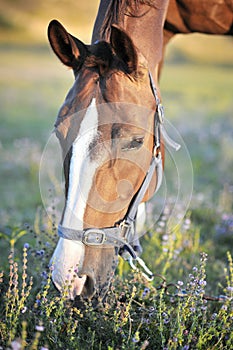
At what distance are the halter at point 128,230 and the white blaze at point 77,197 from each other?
40 millimetres

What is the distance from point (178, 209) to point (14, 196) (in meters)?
2.43

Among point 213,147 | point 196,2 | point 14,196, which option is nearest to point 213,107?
point 213,147

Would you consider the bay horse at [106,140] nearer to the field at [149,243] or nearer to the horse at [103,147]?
the horse at [103,147]

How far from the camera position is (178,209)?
371 centimetres

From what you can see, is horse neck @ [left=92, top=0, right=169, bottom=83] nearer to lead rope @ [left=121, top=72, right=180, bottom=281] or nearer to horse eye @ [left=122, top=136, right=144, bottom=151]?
lead rope @ [left=121, top=72, right=180, bottom=281]

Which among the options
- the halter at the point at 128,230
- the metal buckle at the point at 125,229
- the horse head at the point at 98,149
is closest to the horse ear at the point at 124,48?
the horse head at the point at 98,149

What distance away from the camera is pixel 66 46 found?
2.26m

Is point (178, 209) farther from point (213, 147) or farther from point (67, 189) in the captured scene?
point (213, 147)

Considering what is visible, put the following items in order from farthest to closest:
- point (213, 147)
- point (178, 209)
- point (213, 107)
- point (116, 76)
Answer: point (213, 107) → point (213, 147) → point (178, 209) → point (116, 76)

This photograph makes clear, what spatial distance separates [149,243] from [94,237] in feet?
5.04

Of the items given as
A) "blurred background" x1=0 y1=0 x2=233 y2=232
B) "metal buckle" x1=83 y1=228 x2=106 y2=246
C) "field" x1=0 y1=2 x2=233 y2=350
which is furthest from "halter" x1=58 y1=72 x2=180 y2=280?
"blurred background" x1=0 y1=0 x2=233 y2=232

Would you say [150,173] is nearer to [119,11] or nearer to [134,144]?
[134,144]

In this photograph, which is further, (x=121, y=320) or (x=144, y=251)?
(x=144, y=251)

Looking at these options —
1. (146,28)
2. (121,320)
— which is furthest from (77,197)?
(146,28)
